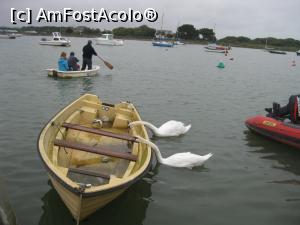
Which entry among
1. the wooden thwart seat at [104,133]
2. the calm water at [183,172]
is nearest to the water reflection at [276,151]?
the calm water at [183,172]

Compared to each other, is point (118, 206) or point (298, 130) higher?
point (298, 130)

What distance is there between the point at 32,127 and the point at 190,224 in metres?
6.18

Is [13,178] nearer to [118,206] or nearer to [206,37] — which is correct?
[118,206]

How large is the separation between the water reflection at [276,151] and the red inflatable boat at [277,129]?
18 centimetres

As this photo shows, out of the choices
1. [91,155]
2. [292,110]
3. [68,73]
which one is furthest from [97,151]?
[68,73]

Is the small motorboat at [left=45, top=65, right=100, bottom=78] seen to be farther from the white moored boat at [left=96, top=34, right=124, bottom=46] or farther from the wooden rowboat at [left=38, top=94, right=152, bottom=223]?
the white moored boat at [left=96, top=34, right=124, bottom=46]

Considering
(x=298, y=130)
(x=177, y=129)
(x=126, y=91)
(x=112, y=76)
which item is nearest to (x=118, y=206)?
(x=177, y=129)

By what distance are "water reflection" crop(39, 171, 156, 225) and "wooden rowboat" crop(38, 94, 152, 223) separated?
43 cm

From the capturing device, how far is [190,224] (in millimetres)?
6289

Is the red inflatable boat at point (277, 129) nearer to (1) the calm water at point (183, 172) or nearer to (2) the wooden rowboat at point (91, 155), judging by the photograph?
(1) the calm water at point (183, 172)

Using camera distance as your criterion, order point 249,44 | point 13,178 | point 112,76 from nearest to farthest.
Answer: point 13,178, point 112,76, point 249,44

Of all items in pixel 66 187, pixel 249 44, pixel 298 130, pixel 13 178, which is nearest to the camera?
pixel 66 187

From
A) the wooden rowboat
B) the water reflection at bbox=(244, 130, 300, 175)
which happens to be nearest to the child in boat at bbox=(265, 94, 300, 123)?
the water reflection at bbox=(244, 130, 300, 175)

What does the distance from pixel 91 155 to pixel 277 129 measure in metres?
5.63
